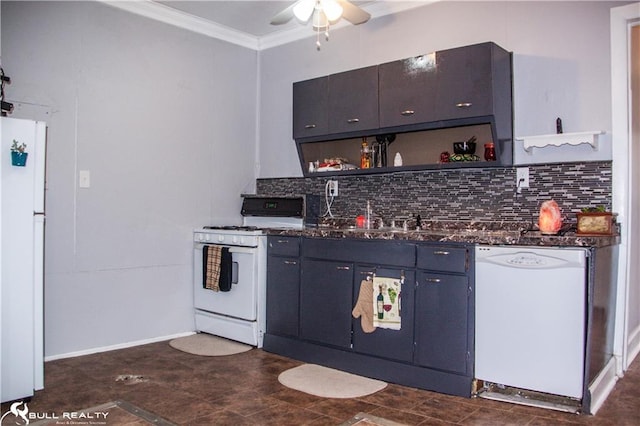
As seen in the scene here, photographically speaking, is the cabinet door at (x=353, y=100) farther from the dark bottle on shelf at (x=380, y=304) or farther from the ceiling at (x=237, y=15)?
the dark bottle on shelf at (x=380, y=304)

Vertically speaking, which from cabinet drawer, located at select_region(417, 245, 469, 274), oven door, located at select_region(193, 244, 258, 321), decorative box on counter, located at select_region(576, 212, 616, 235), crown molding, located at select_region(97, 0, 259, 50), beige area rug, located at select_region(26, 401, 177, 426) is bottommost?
beige area rug, located at select_region(26, 401, 177, 426)

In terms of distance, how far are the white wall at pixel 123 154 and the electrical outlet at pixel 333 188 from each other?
38.4 inches

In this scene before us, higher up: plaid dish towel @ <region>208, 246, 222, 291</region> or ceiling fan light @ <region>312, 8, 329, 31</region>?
ceiling fan light @ <region>312, 8, 329, 31</region>

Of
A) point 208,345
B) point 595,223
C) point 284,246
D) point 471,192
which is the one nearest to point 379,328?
point 284,246

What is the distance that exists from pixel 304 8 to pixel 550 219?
78.2 inches

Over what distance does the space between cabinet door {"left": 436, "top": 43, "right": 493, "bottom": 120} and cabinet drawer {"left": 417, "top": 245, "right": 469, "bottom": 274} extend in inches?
37.6

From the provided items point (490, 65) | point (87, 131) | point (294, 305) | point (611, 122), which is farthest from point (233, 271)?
point (611, 122)

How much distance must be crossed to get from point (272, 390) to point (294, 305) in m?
0.85

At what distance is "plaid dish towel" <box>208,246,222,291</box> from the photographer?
426 cm

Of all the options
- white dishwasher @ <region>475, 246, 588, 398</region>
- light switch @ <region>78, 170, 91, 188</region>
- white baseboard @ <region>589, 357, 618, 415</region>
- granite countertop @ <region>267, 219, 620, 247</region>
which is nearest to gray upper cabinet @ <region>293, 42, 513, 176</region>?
granite countertop @ <region>267, 219, 620, 247</region>

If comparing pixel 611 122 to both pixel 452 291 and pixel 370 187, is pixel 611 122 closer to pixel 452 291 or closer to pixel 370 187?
pixel 452 291

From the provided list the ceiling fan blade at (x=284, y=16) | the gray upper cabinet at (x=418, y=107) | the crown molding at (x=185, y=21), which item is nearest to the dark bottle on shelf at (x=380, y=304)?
the gray upper cabinet at (x=418, y=107)

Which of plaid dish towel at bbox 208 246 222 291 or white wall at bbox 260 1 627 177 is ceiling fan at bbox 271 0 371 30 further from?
plaid dish towel at bbox 208 246 222 291

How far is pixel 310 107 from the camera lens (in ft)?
14.5
